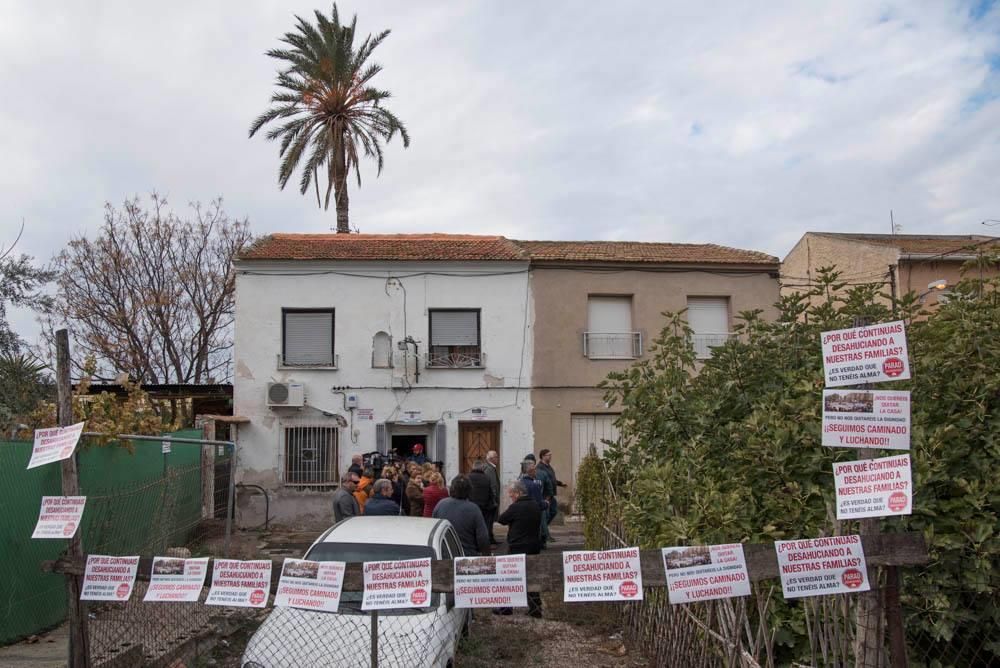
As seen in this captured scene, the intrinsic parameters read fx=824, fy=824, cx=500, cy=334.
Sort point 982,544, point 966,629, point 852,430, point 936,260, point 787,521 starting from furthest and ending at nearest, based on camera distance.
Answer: point 936,260 → point 787,521 → point 966,629 → point 982,544 → point 852,430

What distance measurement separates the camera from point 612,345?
18875mm

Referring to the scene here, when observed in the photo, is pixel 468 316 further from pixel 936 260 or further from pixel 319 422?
pixel 936 260

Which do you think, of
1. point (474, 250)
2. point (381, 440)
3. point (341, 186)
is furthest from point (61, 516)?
point (341, 186)

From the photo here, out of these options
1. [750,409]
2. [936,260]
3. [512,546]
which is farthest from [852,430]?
[936,260]

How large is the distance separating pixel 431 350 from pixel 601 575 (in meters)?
14.4

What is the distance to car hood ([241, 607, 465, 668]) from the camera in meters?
5.74

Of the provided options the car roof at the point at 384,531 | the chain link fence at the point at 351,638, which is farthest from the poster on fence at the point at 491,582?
the car roof at the point at 384,531

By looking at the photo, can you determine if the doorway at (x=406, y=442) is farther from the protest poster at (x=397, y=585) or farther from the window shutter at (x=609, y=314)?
the protest poster at (x=397, y=585)

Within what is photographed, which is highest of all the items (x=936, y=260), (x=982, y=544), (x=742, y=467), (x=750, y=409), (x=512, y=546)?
(x=936, y=260)

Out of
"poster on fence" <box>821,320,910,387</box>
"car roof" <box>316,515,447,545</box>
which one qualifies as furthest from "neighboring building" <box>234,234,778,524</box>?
"poster on fence" <box>821,320,910,387</box>

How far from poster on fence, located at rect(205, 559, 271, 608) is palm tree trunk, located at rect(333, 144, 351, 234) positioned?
20.9 metres

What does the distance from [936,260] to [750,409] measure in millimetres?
18175

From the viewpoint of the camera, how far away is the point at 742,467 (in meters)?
5.56

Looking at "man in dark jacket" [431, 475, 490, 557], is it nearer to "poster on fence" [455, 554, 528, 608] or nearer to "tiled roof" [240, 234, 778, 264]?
"poster on fence" [455, 554, 528, 608]
